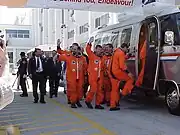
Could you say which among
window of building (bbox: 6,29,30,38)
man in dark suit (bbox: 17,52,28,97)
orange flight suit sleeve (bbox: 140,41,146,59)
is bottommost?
man in dark suit (bbox: 17,52,28,97)

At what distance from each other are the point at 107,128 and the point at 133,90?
3541mm

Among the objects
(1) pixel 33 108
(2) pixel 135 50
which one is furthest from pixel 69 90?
(2) pixel 135 50

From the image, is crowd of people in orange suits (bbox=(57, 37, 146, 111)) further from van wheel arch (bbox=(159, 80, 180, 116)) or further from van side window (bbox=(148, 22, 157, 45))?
van wheel arch (bbox=(159, 80, 180, 116))

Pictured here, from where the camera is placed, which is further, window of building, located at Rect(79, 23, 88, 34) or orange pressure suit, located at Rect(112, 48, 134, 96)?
window of building, located at Rect(79, 23, 88, 34)

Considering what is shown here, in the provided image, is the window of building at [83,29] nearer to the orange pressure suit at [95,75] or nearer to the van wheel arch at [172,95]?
the orange pressure suit at [95,75]

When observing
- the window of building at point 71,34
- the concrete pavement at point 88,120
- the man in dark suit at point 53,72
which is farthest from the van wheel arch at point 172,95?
the window of building at point 71,34

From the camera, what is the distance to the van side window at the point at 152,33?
10064 millimetres

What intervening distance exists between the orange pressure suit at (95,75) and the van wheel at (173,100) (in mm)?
2106

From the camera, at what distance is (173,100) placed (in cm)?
952

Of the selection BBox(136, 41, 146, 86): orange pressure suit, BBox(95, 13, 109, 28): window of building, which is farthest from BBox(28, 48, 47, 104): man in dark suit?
BBox(95, 13, 109, 28): window of building

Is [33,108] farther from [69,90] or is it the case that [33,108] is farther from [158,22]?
[158,22]

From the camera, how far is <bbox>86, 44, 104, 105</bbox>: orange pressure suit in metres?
10.9

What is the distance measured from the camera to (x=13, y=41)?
73.6 meters

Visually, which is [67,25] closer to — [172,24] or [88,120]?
[172,24]
